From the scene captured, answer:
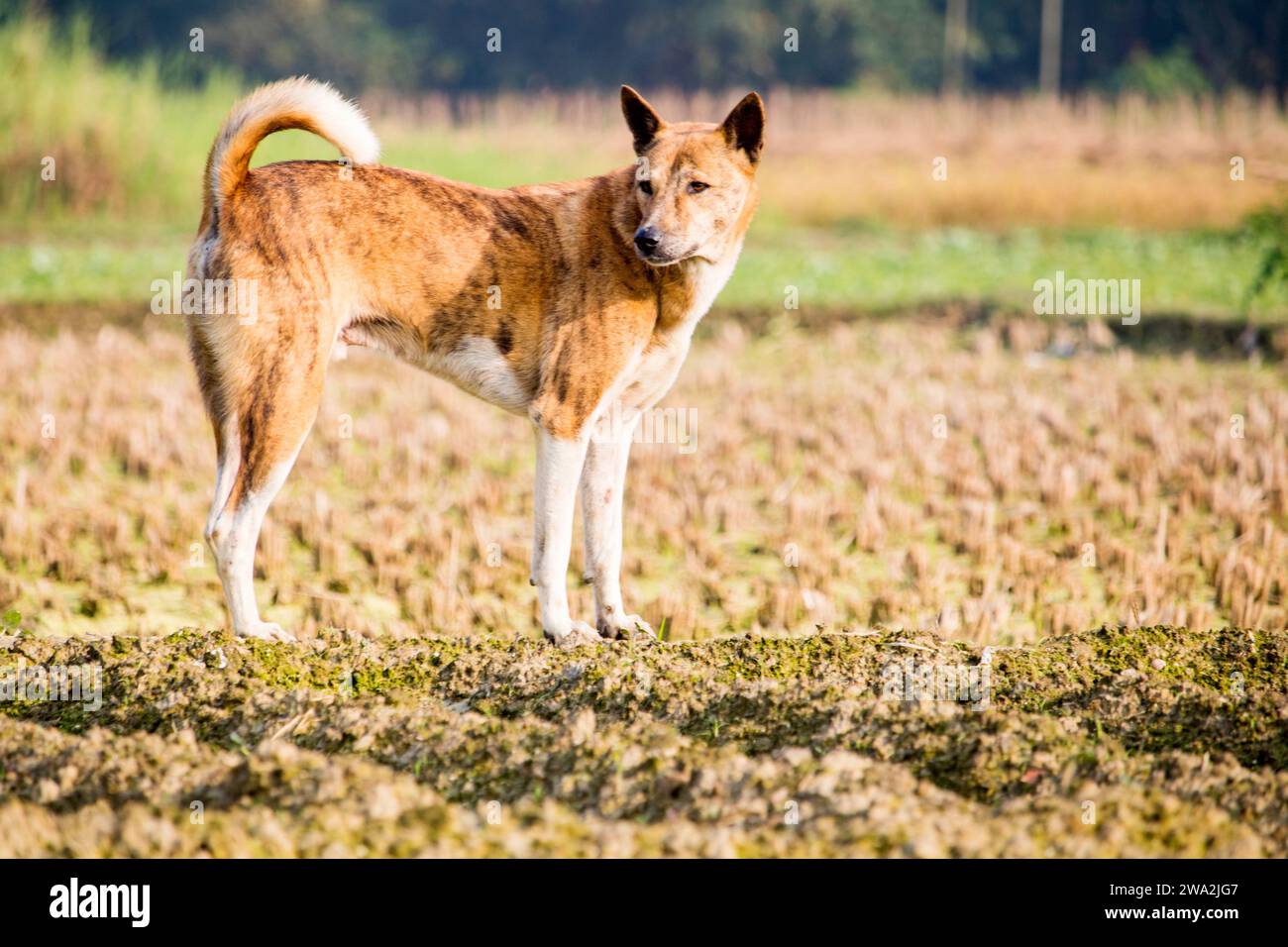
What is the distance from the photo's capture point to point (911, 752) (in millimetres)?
3736

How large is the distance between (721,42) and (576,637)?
129ft

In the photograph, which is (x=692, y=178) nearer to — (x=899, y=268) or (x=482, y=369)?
(x=482, y=369)

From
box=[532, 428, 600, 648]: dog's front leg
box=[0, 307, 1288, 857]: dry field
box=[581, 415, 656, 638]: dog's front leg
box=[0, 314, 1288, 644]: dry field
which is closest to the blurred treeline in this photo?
box=[0, 307, 1288, 857]: dry field

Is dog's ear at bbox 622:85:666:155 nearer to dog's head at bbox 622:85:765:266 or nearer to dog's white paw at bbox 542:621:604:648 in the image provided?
dog's head at bbox 622:85:765:266

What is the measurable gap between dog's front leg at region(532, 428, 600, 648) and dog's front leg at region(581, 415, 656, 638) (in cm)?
20

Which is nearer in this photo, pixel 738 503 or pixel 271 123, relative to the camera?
pixel 271 123

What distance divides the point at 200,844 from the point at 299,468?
5010 mm

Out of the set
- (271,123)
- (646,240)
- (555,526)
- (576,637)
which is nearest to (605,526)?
(555,526)

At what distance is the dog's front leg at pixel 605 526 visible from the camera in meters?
5.27

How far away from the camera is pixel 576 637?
16.1 ft
